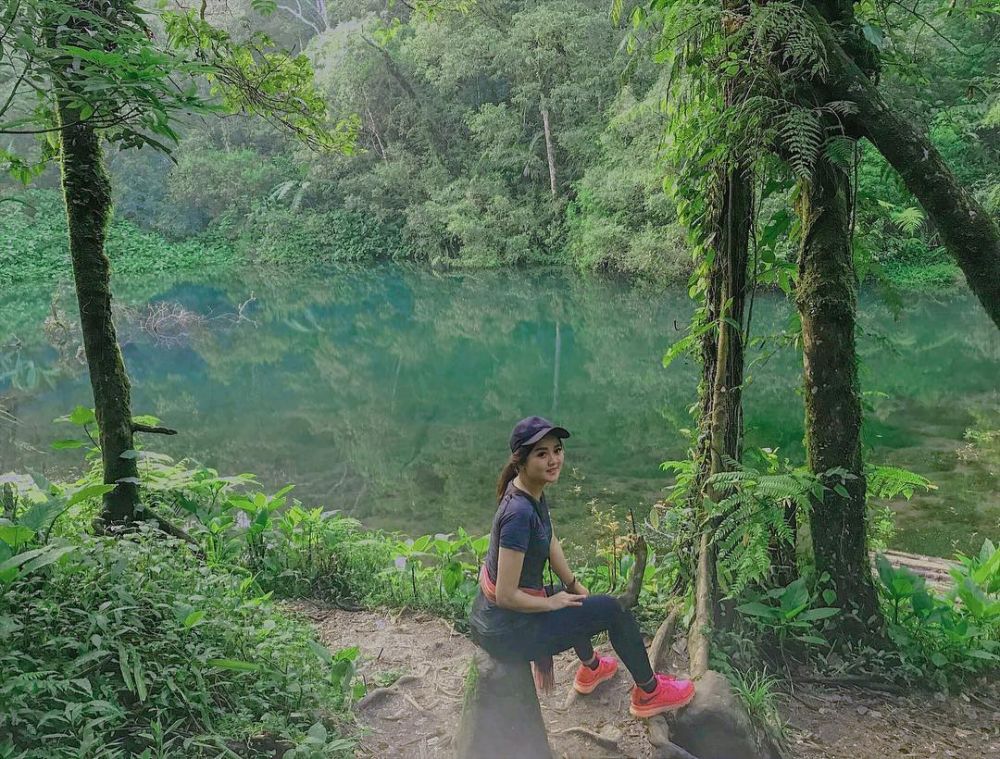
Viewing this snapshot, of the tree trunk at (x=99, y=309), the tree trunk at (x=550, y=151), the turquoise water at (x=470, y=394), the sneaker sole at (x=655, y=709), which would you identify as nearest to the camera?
the sneaker sole at (x=655, y=709)

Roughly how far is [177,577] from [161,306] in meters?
19.8

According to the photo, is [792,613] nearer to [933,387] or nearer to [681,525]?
[681,525]

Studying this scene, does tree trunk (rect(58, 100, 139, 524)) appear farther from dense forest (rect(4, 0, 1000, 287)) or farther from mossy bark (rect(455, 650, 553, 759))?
dense forest (rect(4, 0, 1000, 287))

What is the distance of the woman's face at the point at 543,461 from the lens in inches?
110

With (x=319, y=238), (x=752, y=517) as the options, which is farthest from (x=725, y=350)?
(x=319, y=238)

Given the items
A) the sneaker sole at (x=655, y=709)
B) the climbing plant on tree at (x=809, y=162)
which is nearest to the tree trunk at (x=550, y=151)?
the climbing plant on tree at (x=809, y=162)

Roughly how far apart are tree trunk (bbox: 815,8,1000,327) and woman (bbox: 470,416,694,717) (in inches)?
61.7

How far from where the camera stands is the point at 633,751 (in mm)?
2982

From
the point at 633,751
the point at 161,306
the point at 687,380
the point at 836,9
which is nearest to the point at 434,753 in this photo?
the point at 633,751

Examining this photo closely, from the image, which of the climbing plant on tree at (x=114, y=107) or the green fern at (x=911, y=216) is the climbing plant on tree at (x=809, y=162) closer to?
the green fern at (x=911, y=216)

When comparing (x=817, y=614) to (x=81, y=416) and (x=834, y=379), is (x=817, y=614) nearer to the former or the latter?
(x=834, y=379)

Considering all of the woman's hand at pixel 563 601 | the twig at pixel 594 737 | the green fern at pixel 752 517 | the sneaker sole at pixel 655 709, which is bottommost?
the twig at pixel 594 737

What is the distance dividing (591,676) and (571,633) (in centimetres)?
57

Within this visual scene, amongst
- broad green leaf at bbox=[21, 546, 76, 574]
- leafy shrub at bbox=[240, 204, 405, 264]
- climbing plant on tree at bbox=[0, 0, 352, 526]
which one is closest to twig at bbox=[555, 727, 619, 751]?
broad green leaf at bbox=[21, 546, 76, 574]
